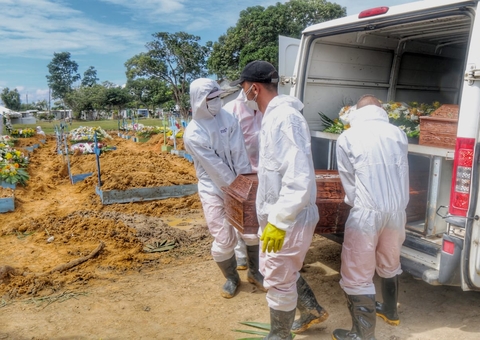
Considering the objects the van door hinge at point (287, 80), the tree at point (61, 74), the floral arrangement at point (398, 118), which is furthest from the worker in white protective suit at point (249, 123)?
the tree at point (61, 74)

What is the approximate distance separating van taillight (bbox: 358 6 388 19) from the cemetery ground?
2.57 m

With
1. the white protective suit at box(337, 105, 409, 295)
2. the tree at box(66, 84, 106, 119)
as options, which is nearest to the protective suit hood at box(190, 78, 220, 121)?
the white protective suit at box(337, 105, 409, 295)

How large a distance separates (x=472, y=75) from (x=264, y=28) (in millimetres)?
26370

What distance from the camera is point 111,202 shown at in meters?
7.52

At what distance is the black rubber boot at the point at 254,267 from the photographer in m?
4.20

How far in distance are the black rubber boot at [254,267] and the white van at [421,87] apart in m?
0.76

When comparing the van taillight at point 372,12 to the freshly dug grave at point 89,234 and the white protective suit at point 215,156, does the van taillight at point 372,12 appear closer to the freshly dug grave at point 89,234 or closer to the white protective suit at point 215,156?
the white protective suit at point 215,156

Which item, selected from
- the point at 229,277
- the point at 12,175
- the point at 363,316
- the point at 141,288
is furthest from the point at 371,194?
the point at 12,175

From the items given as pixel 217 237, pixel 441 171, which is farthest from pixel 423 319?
pixel 217 237

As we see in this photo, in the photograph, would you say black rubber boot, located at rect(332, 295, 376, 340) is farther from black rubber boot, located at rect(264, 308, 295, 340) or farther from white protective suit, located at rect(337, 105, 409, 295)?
black rubber boot, located at rect(264, 308, 295, 340)

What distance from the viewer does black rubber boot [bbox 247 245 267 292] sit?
4.20m

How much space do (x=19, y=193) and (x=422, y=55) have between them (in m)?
7.79

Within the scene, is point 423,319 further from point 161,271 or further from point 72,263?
point 72,263

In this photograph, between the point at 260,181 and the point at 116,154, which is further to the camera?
the point at 116,154
